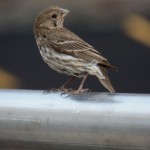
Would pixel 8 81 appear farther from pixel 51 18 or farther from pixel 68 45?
pixel 68 45

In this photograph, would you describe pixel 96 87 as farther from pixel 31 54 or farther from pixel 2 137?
pixel 2 137

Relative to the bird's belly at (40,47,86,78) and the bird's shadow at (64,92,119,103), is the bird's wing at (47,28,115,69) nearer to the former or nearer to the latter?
the bird's belly at (40,47,86,78)

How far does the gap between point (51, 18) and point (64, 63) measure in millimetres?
483

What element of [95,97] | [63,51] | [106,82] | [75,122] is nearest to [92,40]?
[63,51]

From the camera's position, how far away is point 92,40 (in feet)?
35.0

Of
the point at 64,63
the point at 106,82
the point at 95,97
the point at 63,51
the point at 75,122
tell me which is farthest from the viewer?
the point at 63,51

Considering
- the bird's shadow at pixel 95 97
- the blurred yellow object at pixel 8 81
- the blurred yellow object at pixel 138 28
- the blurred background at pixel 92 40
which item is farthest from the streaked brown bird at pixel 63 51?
the blurred yellow object at pixel 138 28

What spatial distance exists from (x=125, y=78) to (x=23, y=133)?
287 inches

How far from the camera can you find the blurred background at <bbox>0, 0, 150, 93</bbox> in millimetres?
10039

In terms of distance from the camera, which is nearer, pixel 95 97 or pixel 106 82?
pixel 95 97

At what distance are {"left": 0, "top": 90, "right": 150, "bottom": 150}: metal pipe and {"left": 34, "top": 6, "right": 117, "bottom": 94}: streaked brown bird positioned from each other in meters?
2.57

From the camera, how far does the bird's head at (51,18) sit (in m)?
5.88

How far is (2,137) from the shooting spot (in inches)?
108

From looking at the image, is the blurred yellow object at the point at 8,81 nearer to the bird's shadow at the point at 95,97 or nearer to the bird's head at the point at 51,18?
the bird's head at the point at 51,18
